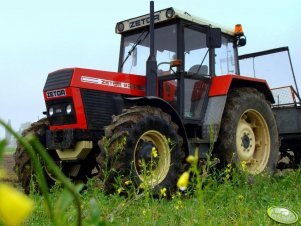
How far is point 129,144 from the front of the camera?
4.23m

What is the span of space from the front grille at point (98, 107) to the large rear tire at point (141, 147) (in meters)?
0.63

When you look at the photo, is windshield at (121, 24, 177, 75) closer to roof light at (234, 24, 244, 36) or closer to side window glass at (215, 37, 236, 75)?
side window glass at (215, 37, 236, 75)

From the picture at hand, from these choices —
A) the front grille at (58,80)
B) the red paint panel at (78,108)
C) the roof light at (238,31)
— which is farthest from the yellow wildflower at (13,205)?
the roof light at (238,31)

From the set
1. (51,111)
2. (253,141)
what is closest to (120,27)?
(51,111)

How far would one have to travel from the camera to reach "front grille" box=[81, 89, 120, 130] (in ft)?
16.3

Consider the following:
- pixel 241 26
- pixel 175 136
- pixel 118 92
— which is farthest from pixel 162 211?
→ pixel 241 26

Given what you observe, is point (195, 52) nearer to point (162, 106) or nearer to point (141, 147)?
point (162, 106)

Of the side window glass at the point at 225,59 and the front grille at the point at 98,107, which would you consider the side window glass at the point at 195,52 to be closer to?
the side window glass at the point at 225,59

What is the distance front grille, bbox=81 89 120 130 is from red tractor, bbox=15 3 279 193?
11 millimetres

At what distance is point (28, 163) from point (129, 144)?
5.36 ft

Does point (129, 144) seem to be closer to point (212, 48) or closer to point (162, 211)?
point (162, 211)

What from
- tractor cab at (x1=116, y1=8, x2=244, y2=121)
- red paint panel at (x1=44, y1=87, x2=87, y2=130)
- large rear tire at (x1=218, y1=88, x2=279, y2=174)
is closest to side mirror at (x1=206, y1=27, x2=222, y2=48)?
tractor cab at (x1=116, y1=8, x2=244, y2=121)

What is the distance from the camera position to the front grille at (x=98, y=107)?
4.96 metres

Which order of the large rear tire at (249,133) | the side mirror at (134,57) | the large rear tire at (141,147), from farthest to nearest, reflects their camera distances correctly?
the side mirror at (134,57) → the large rear tire at (249,133) → the large rear tire at (141,147)
